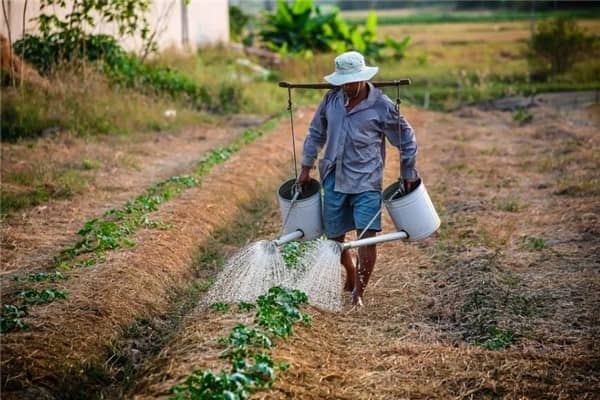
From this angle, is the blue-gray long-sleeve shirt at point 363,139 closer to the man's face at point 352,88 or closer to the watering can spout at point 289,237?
the man's face at point 352,88

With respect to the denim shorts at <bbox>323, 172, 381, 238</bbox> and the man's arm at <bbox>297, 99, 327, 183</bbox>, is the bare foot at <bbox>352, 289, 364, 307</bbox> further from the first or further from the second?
the man's arm at <bbox>297, 99, 327, 183</bbox>

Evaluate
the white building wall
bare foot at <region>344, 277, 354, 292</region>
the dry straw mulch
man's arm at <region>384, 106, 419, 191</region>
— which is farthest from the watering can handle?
the white building wall

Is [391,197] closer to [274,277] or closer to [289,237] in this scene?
[289,237]

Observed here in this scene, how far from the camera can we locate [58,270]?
6723 millimetres

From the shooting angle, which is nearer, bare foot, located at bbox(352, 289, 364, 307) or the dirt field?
the dirt field

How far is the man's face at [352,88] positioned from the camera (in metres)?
6.03

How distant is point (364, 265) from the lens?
624 cm

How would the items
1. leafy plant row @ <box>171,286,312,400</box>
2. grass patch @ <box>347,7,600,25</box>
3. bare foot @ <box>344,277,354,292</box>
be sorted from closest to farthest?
leafy plant row @ <box>171,286,312,400</box> < bare foot @ <box>344,277,354,292</box> < grass patch @ <box>347,7,600,25</box>

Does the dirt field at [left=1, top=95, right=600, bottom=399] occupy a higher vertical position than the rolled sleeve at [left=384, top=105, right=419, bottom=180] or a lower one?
lower

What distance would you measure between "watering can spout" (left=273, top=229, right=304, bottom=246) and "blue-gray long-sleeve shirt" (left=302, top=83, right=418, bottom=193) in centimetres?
40

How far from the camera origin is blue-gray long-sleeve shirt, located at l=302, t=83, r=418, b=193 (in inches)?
240

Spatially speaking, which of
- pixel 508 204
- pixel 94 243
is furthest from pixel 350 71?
pixel 508 204

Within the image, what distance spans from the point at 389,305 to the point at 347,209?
71 cm

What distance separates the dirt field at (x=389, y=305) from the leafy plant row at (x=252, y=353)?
9 cm
